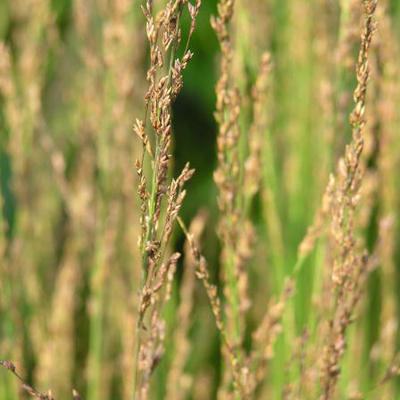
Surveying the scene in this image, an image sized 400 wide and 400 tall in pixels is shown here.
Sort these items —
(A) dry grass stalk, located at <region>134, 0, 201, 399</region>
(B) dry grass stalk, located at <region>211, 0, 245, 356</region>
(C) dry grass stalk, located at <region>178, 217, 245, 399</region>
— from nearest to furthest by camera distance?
1. (A) dry grass stalk, located at <region>134, 0, 201, 399</region>
2. (C) dry grass stalk, located at <region>178, 217, 245, 399</region>
3. (B) dry grass stalk, located at <region>211, 0, 245, 356</region>

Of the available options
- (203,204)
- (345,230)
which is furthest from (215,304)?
(203,204)

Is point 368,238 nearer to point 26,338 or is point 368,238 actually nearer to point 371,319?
point 371,319

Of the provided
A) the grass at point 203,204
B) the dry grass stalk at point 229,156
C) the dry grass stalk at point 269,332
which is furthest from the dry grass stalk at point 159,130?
the dry grass stalk at point 269,332

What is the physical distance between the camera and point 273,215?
1.37 metres

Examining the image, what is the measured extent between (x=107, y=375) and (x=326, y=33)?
1027 millimetres

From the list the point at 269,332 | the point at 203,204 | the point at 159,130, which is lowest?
the point at 269,332

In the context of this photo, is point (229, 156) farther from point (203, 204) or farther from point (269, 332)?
point (203, 204)

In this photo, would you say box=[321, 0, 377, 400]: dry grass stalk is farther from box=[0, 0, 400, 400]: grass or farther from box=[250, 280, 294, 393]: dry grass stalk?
box=[250, 280, 294, 393]: dry grass stalk

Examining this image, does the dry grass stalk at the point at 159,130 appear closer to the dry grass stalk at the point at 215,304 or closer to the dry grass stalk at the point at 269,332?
the dry grass stalk at the point at 215,304

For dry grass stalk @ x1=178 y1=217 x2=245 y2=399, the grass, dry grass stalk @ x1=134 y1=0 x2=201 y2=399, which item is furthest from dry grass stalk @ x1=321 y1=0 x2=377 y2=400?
dry grass stalk @ x1=134 y1=0 x2=201 y2=399

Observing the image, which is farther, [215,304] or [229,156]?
[229,156]

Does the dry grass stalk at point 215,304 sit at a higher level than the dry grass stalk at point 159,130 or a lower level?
lower

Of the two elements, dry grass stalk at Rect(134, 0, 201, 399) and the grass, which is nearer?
dry grass stalk at Rect(134, 0, 201, 399)

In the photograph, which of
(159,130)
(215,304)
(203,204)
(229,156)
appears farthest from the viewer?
(203,204)
